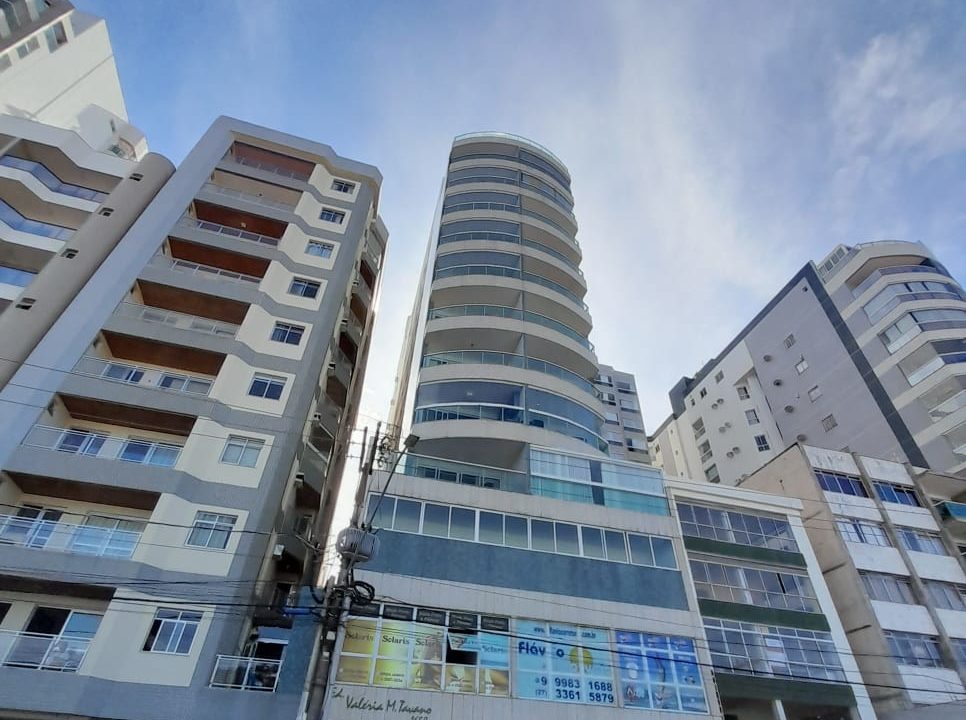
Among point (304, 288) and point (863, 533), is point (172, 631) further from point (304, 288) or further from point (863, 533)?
point (863, 533)

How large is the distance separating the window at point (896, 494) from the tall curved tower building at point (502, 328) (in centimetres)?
1380

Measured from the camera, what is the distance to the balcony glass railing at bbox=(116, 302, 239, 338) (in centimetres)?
2391

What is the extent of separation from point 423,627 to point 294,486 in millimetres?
8144

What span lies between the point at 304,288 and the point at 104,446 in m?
10.7

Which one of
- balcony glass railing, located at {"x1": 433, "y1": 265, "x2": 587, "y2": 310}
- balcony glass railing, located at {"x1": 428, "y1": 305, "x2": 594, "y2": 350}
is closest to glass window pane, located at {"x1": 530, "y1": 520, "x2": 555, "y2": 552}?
balcony glass railing, located at {"x1": 428, "y1": 305, "x2": 594, "y2": 350}

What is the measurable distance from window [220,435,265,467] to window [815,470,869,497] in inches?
999

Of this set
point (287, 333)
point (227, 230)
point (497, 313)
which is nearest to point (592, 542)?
point (497, 313)

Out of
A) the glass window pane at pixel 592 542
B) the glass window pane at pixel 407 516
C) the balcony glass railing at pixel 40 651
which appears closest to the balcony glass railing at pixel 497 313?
the glass window pane at pixel 592 542

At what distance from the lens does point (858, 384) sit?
131 ft

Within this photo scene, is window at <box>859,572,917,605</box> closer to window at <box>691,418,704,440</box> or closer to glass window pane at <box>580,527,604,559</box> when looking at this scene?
glass window pane at <box>580,527,604,559</box>

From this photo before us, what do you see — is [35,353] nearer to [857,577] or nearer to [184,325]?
[184,325]

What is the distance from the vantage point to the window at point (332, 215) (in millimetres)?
31125

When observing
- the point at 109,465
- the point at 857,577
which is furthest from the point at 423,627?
the point at 857,577

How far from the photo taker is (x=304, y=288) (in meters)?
27.2
